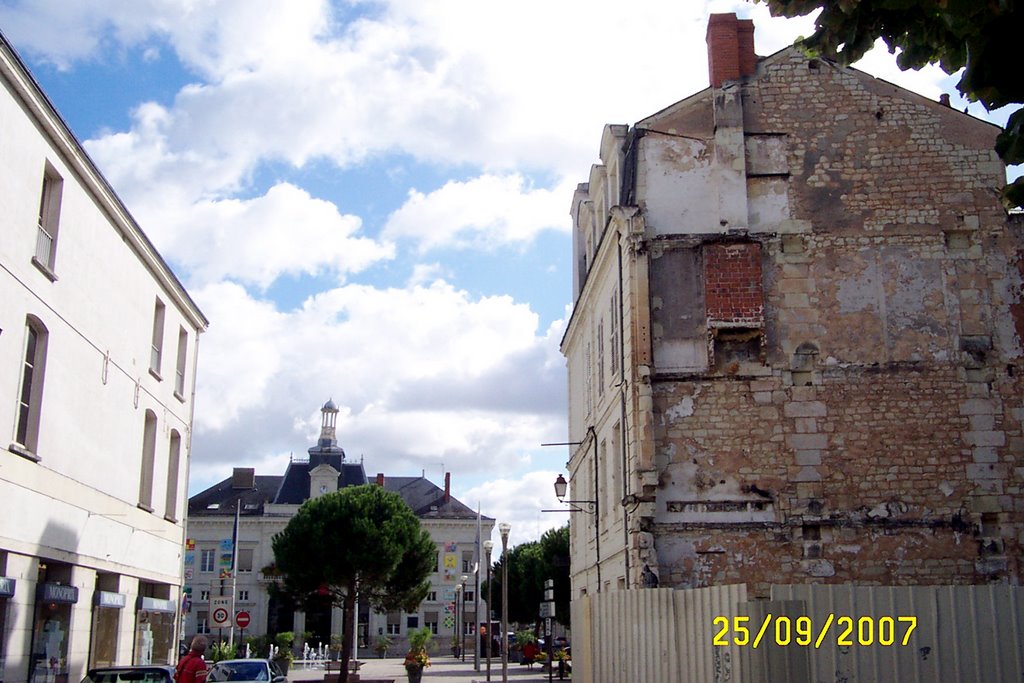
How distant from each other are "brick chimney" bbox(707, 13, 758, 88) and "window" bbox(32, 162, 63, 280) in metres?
11.5

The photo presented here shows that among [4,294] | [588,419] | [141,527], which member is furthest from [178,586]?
[4,294]

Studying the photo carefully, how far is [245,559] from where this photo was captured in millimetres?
74000

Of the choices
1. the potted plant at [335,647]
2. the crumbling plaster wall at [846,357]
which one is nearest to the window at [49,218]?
the crumbling plaster wall at [846,357]

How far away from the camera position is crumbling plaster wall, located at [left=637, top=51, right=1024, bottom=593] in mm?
16547

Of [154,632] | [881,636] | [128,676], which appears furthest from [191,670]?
[154,632]

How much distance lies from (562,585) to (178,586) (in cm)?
3400

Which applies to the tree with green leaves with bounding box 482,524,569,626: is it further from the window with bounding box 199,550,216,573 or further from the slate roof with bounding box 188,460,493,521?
the window with bounding box 199,550,216,573

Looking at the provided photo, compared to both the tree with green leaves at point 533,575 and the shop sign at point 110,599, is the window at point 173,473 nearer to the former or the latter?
the shop sign at point 110,599

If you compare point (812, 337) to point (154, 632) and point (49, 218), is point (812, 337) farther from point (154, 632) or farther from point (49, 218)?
point (154, 632)

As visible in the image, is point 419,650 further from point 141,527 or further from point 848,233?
point 848,233

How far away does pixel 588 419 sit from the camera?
23.8 metres

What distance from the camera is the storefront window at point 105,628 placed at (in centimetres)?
1905

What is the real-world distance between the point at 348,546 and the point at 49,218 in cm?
2354

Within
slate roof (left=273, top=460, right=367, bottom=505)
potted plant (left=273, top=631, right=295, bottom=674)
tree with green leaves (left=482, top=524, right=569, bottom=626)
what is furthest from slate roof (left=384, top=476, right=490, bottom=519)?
potted plant (left=273, top=631, right=295, bottom=674)
